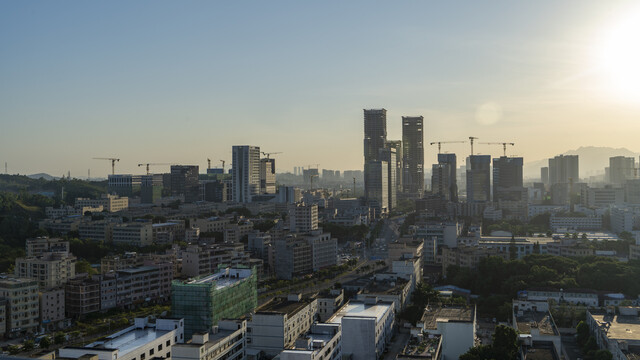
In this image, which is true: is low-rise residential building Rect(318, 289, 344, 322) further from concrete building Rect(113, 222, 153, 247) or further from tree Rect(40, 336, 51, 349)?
concrete building Rect(113, 222, 153, 247)

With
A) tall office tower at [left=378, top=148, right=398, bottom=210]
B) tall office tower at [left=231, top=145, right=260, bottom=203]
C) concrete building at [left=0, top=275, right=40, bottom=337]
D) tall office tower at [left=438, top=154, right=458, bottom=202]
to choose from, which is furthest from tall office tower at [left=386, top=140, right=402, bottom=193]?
concrete building at [left=0, top=275, right=40, bottom=337]

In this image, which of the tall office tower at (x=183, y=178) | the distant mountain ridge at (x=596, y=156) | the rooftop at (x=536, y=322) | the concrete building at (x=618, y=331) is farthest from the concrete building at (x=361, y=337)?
the distant mountain ridge at (x=596, y=156)

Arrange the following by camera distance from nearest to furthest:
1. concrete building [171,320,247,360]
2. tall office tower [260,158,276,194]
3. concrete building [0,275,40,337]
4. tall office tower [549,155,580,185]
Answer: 1. concrete building [171,320,247,360]
2. concrete building [0,275,40,337]
3. tall office tower [260,158,276,194]
4. tall office tower [549,155,580,185]

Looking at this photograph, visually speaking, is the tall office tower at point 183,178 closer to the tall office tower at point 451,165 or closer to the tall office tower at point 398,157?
the tall office tower at point 398,157

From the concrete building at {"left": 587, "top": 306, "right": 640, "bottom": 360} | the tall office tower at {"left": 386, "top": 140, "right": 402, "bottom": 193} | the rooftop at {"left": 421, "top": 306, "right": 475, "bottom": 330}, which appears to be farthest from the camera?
the tall office tower at {"left": 386, "top": 140, "right": 402, "bottom": 193}

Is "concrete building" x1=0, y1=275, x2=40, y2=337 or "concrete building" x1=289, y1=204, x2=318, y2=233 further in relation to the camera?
"concrete building" x1=289, y1=204, x2=318, y2=233

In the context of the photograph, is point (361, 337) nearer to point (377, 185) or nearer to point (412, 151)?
point (377, 185)
